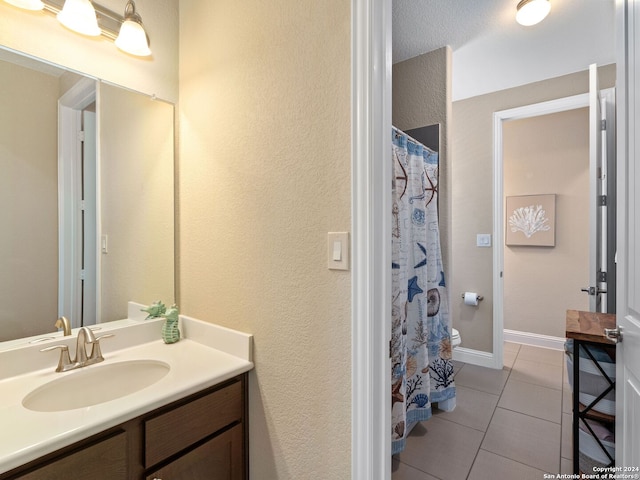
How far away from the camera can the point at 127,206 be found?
58.4 inches

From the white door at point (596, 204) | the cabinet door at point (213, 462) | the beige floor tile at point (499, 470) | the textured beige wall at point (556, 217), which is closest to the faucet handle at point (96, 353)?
the cabinet door at point (213, 462)

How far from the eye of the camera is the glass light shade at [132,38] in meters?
1.34

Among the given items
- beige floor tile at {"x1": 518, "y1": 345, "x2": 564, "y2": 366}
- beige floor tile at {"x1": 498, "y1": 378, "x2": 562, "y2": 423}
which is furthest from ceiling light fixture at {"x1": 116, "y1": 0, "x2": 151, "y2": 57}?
beige floor tile at {"x1": 518, "y1": 345, "x2": 564, "y2": 366}

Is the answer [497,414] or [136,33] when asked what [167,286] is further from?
Answer: [497,414]

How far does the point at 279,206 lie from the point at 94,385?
3.10 ft

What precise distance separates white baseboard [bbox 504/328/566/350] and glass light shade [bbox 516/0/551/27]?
9.95ft

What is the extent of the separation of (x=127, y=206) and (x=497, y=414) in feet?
8.38

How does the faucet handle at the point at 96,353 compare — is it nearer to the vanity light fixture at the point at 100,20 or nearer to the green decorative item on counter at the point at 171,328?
the green decorative item on counter at the point at 171,328

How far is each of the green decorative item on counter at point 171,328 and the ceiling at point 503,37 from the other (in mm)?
2078

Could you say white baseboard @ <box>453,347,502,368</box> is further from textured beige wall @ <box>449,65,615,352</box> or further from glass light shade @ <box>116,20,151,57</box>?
glass light shade @ <box>116,20,151,57</box>

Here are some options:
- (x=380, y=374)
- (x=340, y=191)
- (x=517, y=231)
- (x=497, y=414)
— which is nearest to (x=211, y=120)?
(x=340, y=191)

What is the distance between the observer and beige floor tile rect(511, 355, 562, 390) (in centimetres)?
265

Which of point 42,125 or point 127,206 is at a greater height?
point 42,125

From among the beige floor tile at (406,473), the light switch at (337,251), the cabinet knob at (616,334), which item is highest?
the light switch at (337,251)
